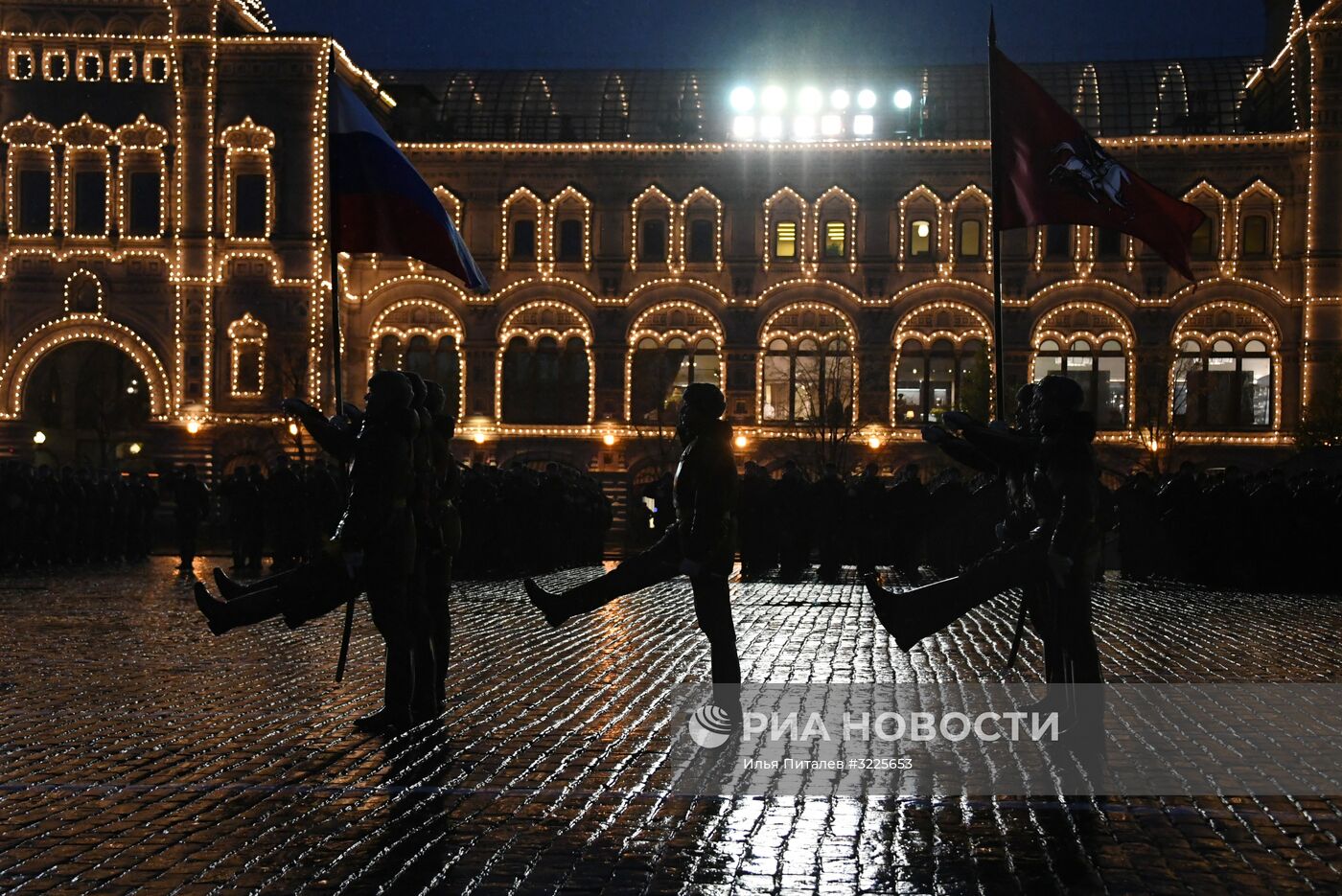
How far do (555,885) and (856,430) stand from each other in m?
47.3

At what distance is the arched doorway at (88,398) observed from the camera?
52062mm

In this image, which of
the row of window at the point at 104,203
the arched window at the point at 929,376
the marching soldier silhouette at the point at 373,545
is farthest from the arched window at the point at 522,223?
the marching soldier silhouette at the point at 373,545

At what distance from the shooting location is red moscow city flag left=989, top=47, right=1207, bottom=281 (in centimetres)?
1532

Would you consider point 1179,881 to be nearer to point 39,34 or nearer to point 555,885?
point 555,885

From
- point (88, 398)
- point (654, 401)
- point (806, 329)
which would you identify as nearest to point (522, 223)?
point (654, 401)

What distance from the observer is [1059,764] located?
8875mm

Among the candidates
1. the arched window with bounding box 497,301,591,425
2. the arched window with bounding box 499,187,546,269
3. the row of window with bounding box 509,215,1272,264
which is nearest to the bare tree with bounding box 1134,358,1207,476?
the row of window with bounding box 509,215,1272,264

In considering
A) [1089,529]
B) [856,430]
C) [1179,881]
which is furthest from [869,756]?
[856,430]

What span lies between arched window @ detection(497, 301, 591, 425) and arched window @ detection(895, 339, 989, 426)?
9.03 m

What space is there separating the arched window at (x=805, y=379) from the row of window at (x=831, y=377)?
0.09 feet

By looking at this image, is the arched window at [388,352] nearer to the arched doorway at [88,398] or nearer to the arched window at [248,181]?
the arched window at [248,181]

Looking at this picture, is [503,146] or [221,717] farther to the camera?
[503,146]

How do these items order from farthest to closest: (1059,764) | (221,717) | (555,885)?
(221,717)
(1059,764)
(555,885)

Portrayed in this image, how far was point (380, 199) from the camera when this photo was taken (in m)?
16.4
